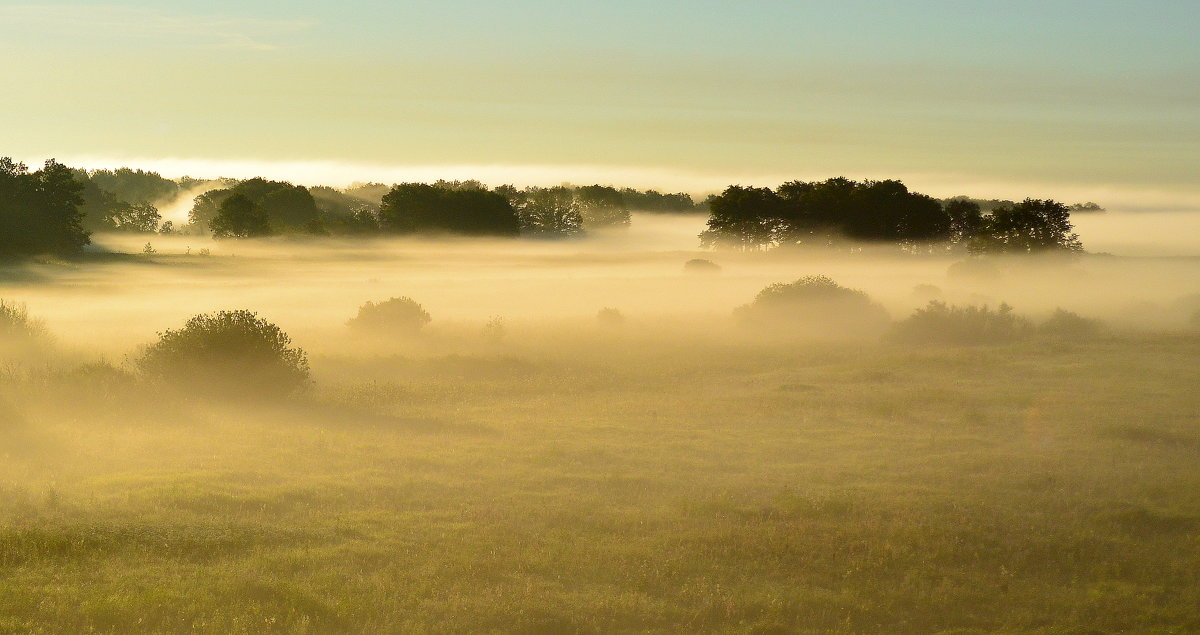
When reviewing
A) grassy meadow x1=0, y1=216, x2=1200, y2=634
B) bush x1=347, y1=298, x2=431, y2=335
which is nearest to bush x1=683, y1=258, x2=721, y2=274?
bush x1=347, y1=298, x2=431, y2=335

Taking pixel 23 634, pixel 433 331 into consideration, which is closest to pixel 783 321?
pixel 433 331

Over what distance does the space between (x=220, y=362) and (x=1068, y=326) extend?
1561 inches

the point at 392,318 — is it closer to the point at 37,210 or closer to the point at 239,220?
the point at 37,210

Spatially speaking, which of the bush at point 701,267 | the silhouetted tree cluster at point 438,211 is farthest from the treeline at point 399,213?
the bush at point 701,267

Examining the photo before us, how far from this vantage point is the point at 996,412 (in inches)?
1022

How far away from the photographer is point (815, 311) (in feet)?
167

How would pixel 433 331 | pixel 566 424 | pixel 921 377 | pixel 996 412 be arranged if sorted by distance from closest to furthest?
pixel 566 424 → pixel 996 412 → pixel 921 377 → pixel 433 331

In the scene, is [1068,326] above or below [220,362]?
below

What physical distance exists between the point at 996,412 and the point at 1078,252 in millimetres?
57260

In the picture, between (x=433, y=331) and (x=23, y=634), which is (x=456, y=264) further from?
(x=23, y=634)

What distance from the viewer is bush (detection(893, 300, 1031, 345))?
44906mm

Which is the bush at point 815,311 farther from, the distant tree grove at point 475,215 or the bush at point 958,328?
the distant tree grove at point 475,215

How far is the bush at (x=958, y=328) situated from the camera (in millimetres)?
44906

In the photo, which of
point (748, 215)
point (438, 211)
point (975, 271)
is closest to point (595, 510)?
point (975, 271)
